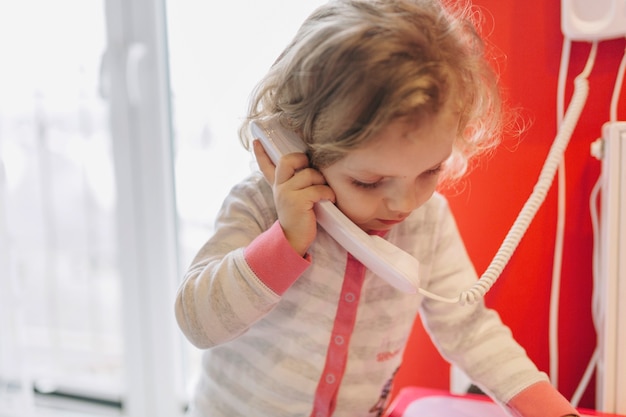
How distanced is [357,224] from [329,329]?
0.44 ft

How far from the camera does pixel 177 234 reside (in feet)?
4.05

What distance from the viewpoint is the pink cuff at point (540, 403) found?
0.66m

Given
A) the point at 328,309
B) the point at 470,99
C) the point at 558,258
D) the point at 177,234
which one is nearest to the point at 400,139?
the point at 470,99

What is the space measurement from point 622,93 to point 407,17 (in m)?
0.33

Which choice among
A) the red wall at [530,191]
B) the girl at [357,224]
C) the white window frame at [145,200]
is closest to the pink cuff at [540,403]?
the girl at [357,224]

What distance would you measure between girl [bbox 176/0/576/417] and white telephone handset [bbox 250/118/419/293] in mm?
13

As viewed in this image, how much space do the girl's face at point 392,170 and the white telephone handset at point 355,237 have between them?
0.02m

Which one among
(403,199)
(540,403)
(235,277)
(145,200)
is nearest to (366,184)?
(403,199)

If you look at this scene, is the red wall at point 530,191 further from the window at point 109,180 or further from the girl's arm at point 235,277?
the window at point 109,180

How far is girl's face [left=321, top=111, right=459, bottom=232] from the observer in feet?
1.85

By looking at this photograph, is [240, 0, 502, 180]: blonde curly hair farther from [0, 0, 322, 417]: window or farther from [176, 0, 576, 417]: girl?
Result: [0, 0, 322, 417]: window

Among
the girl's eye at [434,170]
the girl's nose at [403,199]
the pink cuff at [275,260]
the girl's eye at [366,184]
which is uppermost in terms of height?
the girl's eye at [434,170]

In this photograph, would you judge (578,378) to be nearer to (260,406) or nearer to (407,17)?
(260,406)

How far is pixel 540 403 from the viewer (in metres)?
0.67
